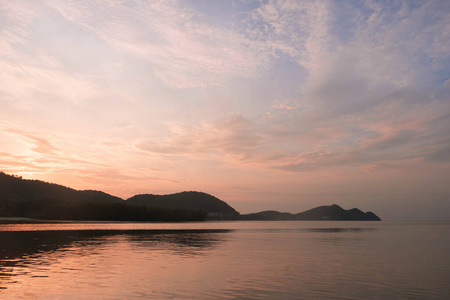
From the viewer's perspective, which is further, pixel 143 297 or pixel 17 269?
pixel 17 269

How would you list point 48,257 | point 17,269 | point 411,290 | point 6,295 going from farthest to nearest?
point 48,257 → point 17,269 → point 411,290 → point 6,295

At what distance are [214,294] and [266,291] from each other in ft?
14.2

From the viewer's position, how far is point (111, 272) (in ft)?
130

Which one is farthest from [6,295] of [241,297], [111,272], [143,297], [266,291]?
[266,291]

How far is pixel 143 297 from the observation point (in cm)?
2788

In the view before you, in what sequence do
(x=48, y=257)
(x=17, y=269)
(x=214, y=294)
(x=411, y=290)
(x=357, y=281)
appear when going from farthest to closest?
1. (x=48, y=257)
2. (x=17, y=269)
3. (x=357, y=281)
4. (x=411, y=290)
5. (x=214, y=294)

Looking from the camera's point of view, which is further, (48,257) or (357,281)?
(48,257)

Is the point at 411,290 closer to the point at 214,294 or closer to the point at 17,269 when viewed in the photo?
the point at 214,294

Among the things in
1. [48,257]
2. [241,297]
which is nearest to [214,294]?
[241,297]

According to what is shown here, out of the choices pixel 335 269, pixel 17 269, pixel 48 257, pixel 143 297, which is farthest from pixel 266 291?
pixel 48 257

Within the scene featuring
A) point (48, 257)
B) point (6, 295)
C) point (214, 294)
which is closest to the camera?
point (6, 295)

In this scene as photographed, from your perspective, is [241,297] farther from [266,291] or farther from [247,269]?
[247,269]

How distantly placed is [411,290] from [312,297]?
32.3ft

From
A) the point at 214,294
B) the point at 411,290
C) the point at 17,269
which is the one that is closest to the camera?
the point at 214,294
